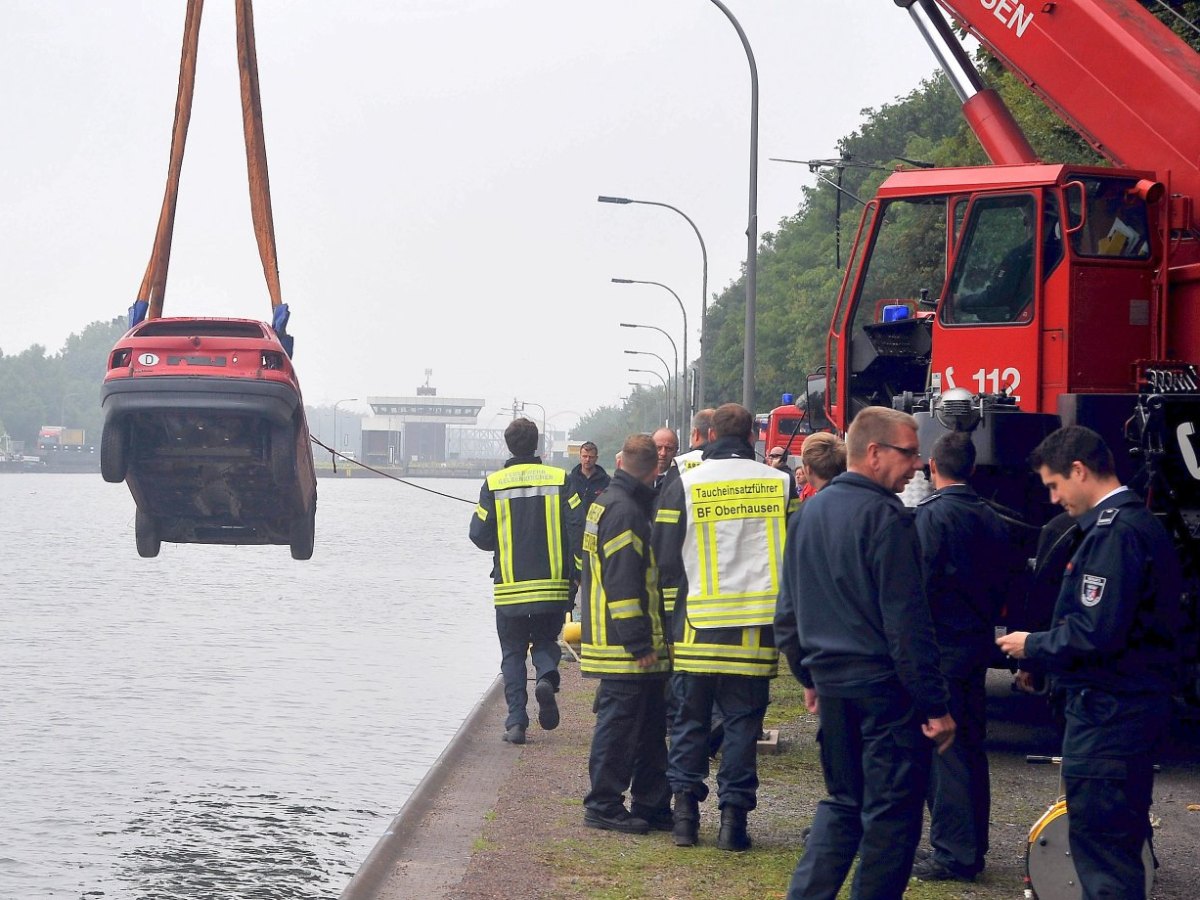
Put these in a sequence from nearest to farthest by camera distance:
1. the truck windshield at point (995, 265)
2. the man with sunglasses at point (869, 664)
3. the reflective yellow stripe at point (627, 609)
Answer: the man with sunglasses at point (869, 664) < the reflective yellow stripe at point (627, 609) < the truck windshield at point (995, 265)

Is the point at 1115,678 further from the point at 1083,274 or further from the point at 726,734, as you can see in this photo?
the point at 1083,274

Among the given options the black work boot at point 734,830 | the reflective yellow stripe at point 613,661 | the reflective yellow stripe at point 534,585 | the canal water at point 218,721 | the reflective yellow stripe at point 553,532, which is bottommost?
the canal water at point 218,721

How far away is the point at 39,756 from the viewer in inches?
448

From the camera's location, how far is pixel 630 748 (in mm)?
8078

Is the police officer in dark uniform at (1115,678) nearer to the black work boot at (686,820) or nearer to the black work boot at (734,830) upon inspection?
the black work boot at (734,830)

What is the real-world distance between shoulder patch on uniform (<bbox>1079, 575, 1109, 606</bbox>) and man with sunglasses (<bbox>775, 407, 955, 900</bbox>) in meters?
0.48

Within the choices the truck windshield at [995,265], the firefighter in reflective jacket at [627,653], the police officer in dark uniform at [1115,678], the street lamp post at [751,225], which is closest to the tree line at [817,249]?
the street lamp post at [751,225]

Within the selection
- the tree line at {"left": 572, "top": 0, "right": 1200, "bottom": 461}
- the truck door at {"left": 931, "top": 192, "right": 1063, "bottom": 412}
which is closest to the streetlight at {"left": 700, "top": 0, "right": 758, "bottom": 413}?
the truck door at {"left": 931, "top": 192, "right": 1063, "bottom": 412}

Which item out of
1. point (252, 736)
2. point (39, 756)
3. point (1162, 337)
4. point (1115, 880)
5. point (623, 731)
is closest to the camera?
point (1115, 880)

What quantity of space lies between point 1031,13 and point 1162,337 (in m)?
2.66

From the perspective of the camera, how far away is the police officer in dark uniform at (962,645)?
7.21 metres

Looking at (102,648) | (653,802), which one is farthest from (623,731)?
(102,648)

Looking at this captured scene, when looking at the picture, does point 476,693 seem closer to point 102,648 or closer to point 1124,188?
point 102,648

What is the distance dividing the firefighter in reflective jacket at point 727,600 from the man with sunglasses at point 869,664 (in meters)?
1.72
